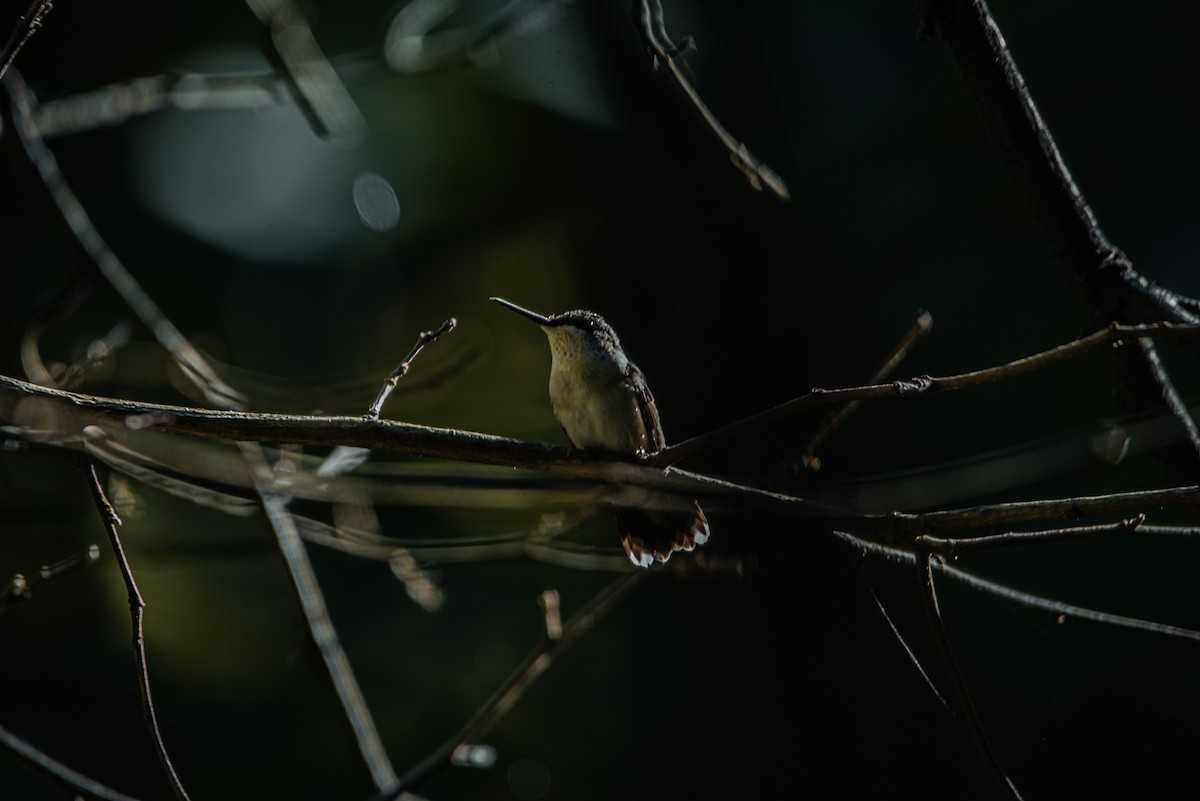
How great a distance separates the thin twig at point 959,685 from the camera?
1.54m

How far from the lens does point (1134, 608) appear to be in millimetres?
5148

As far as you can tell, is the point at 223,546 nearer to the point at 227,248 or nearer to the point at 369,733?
the point at 369,733

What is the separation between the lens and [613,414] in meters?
3.29

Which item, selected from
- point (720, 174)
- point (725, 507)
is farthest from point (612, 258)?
point (725, 507)

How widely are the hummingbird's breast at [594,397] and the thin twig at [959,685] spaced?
164 cm

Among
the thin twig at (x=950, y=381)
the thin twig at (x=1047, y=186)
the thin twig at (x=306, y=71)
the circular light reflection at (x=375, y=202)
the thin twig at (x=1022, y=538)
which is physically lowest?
the thin twig at (x=1022, y=538)

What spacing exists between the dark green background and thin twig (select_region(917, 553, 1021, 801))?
2.11m

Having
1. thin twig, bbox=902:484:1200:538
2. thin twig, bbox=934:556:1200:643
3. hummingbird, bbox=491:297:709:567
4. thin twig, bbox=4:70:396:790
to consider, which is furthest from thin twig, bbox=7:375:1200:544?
hummingbird, bbox=491:297:709:567

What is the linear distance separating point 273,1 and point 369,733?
2236 millimetres

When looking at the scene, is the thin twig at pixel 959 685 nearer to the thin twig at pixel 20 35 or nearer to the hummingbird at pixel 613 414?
the hummingbird at pixel 613 414

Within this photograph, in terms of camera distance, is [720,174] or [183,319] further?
Result: [183,319]

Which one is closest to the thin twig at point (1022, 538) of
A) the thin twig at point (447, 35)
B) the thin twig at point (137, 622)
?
the thin twig at point (137, 622)

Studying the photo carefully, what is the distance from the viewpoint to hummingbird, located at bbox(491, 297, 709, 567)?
328cm

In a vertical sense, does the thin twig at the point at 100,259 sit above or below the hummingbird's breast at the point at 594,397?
above
